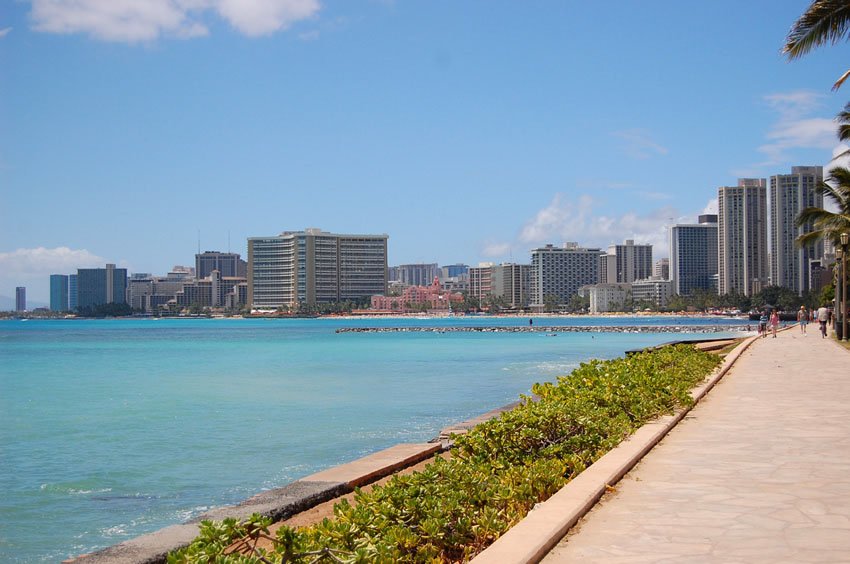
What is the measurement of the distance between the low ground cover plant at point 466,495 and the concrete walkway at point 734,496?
1.99 ft

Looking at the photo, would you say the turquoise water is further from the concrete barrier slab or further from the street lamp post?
the street lamp post

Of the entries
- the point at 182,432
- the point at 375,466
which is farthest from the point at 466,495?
the point at 182,432

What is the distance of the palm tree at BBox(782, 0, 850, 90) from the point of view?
16888 mm

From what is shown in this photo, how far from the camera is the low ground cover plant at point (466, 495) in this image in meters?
5.13

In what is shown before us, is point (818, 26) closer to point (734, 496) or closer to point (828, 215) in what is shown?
point (734, 496)

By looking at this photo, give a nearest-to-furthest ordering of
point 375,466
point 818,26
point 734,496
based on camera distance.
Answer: point 734,496 < point 375,466 < point 818,26

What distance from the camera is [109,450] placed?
1695 centimetres

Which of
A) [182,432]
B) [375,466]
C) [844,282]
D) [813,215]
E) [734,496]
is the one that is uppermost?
[813,215]

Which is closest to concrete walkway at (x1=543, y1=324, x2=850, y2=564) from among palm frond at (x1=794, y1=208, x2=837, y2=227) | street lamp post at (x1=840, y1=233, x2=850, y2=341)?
street lamp post at (x1=840, y1=233, x2=850, y2=341)

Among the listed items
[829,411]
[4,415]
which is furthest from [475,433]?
[4,415]

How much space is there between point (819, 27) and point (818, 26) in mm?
35

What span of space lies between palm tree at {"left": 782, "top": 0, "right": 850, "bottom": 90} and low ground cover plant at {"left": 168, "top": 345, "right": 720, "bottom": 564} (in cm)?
879

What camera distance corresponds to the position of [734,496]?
7215 millimetres

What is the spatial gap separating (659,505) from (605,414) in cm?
411
